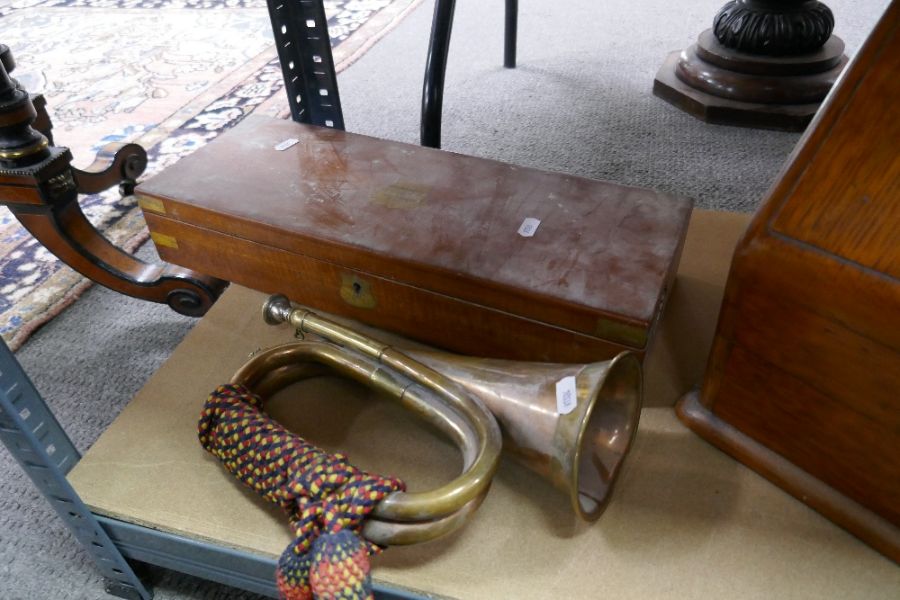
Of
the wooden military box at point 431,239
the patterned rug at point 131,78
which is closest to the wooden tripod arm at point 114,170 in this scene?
the patterned rug at point 131,78

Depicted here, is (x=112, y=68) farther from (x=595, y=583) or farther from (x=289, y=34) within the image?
(x=595, y=583)

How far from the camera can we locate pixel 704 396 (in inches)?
30.0

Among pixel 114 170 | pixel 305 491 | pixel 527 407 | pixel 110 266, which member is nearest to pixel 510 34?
pixel 114 170

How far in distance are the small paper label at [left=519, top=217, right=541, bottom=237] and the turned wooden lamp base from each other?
1.15m

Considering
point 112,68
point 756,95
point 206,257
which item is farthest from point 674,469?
point 112,68

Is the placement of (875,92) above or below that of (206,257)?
above

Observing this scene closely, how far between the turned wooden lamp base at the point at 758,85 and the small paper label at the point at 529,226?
3.78 feet

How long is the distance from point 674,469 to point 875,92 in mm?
423

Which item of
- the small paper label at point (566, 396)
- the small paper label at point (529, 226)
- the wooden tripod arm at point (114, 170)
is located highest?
the small paper label at point (529, 226)

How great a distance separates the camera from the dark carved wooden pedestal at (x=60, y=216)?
1.08 m

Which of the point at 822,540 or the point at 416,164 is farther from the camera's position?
the point at 416,164

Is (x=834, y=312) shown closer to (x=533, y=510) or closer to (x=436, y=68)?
(x=533, y=510)

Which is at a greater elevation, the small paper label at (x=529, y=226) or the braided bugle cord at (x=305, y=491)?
the small paper label at (x=529, y=226)

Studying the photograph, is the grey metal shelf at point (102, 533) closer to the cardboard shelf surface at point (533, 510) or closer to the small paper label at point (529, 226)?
the cardboard shelf surface at point (533, 510)
